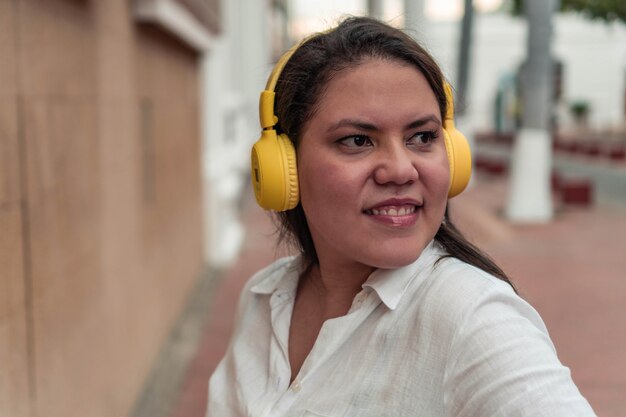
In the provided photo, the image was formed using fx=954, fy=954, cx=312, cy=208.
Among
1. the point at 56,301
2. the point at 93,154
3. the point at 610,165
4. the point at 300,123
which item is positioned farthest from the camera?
the point at 610,165

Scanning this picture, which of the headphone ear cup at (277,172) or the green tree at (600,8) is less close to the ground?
the green tree at (600,8)

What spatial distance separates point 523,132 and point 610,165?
11.3 m

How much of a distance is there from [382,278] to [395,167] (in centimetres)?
21

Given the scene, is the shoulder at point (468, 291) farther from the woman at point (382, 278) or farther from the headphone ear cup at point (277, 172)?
the headphone ear cup at point (277, 172)

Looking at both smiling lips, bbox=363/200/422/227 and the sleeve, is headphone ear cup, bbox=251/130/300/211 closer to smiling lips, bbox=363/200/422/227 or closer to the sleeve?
smiling lips, bbox=363/200/422/227

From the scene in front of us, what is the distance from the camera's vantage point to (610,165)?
23.7 meters

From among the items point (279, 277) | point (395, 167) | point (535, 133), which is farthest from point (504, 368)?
point (535, 133)

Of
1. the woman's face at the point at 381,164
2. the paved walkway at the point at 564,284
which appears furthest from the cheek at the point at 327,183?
the paved walkway at the point at 564,284

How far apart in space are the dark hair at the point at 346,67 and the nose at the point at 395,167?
0.58 feet

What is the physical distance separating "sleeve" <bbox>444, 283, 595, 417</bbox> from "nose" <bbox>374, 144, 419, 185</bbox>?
0.88 ft

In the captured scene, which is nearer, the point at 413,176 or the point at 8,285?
the point at 413,176

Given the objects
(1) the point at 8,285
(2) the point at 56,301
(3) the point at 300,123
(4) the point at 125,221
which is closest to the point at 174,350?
(4) the point at 125,221

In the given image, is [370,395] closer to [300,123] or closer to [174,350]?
[300,123]

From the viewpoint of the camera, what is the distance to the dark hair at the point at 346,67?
1.79 meters
